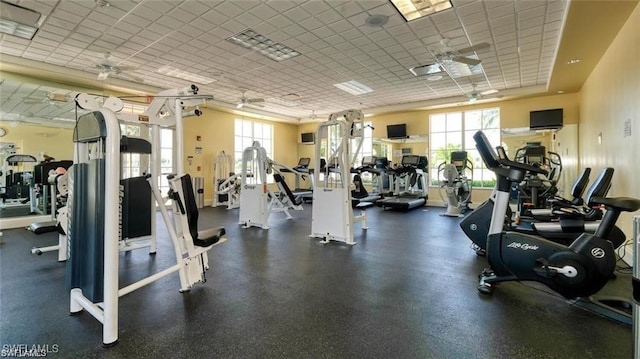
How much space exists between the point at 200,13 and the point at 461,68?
511cm

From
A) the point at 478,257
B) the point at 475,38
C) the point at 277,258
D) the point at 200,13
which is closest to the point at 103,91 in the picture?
the point at 200,13

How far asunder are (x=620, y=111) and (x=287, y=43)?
15.6 ft

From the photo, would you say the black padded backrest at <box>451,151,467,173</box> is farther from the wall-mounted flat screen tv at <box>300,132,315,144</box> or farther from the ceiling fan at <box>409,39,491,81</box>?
the wall-mounted flat screen tv at <box>300,132,315,144</box>

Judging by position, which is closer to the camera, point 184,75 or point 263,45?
point 263,45

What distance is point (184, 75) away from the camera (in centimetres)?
671

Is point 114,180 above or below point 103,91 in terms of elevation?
below

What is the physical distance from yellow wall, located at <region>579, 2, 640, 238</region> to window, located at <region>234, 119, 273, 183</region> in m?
8.38

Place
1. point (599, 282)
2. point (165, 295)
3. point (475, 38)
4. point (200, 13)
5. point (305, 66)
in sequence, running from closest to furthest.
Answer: point (599, 282) < point (165, 295) < point (200, 13) < point (475, 38) < point (305, 66)

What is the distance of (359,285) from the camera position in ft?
9.46

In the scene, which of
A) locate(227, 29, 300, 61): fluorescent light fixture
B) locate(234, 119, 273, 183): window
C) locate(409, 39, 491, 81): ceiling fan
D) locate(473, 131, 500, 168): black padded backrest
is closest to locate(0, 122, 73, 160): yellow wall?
locate(227, 29, 300, 61): fluorescent light fixture

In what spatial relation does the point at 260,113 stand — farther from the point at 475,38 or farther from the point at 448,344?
the point at 448,344

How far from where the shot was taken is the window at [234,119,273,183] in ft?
35.0

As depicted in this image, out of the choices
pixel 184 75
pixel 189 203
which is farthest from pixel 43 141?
pixel 189 203

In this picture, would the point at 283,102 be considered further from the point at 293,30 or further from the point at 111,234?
the point at 111,234
